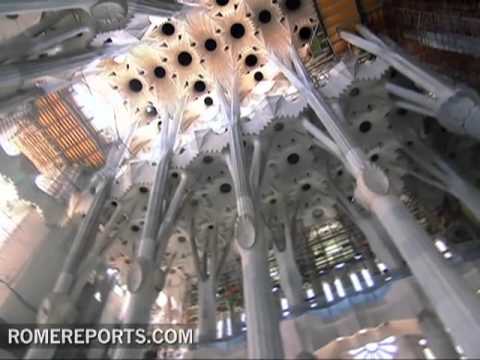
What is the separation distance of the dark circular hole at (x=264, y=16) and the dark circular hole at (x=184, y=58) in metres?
2.84

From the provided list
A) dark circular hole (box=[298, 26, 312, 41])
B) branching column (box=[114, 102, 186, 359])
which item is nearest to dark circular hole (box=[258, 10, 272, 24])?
dark circular hole (box=[298, 26, 312, 41])

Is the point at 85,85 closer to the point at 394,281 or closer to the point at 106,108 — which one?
the point at 106,108

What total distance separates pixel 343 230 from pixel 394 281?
513 centimetres

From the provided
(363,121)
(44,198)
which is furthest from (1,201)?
(363,121)

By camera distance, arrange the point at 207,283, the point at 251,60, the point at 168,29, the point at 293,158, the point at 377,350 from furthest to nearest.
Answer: the point at 251,60, the point at 168,29, the point at 293,158, the point at 207,283, the point at 377,350

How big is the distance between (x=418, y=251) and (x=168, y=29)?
11882 mm

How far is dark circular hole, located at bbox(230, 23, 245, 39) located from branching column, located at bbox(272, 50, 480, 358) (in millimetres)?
6839

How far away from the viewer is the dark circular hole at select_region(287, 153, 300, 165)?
14.2 m

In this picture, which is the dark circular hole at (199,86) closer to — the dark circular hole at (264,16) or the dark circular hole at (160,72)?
the dark circular hole at (160,72)

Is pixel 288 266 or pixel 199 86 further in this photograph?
pixel 199 86

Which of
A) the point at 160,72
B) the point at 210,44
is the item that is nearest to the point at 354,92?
the point at 210,44

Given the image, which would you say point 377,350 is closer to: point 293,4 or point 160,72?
point 293,4

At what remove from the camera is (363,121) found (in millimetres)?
13297

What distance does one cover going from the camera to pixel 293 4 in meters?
15.3
